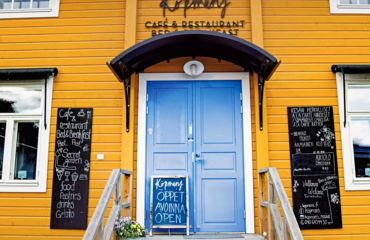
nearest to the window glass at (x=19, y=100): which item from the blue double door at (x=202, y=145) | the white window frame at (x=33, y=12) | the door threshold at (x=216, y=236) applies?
the white window frame at (x=33, y=12)

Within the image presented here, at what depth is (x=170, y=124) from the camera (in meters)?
5.22

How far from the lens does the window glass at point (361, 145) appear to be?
5137 mm

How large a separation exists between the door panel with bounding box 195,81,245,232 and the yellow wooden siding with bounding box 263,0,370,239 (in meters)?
0.48

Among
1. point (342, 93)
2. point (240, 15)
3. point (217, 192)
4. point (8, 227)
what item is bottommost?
point (8, 227)

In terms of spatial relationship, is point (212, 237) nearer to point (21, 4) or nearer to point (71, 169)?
point (71, 169)

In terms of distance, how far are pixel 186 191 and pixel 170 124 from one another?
0.91 metres

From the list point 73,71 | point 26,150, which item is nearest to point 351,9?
point 73,71

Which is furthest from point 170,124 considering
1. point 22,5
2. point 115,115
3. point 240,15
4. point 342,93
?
point 22,5

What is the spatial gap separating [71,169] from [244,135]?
7.57ft

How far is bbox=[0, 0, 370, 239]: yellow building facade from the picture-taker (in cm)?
506

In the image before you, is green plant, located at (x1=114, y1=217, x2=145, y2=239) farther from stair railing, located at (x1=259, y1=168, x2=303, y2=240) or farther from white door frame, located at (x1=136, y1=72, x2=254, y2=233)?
stair railing, located at (x1=259, y1=168, x2=303, y2=240)

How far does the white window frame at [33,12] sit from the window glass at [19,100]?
3.50 ft

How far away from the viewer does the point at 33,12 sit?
5.63m

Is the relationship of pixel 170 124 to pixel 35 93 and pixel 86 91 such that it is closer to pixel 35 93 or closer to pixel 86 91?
pixel 86 91
